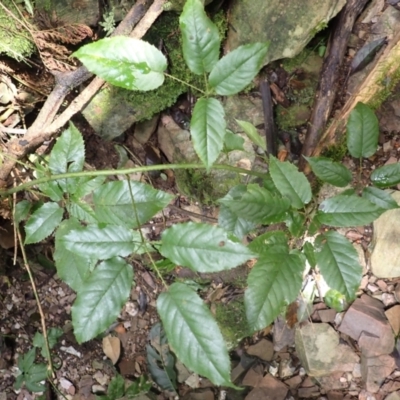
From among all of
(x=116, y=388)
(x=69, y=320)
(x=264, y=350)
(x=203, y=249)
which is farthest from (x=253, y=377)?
(x=203, y=249)

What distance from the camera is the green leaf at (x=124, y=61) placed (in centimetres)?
104

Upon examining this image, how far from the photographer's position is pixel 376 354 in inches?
78.3

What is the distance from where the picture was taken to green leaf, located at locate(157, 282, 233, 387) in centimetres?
92

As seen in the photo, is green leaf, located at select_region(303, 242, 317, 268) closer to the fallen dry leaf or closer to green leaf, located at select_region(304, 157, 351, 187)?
green leaf, located at select_region(304, 157, 351, 187)

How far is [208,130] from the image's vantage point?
41.5 inches

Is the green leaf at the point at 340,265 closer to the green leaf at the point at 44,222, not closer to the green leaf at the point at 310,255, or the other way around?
the green leaf at the point at 310,255

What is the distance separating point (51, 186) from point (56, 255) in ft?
0.72

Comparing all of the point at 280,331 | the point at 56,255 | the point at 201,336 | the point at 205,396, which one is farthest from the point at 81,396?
the point at 201,336

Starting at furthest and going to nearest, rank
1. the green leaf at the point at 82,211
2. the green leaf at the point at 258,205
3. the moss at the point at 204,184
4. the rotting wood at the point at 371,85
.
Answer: the moss at the point at 204,184 < the rotting wood at the point at 371,85 < the green leaf at the point at 82,211 < the green leaf at the point at 258,205

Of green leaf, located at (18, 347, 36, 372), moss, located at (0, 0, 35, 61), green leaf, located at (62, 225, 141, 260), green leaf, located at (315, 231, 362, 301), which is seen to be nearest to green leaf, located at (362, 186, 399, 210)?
green leaf, located at (315, 231, 362, 301)

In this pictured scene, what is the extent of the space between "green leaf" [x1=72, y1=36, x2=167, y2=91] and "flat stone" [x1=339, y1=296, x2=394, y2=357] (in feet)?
4.92

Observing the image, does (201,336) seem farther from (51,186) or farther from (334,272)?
(51,186)

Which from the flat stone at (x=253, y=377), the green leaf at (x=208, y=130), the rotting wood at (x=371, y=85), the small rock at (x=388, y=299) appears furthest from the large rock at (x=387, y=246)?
the green leaf at (x=208, y=130)

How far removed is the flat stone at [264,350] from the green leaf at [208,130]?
1.42 meters
